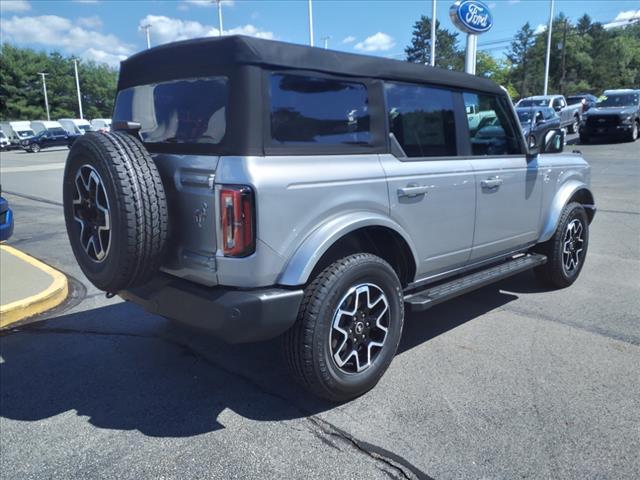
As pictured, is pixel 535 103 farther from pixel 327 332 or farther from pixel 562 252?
pixel 327 332

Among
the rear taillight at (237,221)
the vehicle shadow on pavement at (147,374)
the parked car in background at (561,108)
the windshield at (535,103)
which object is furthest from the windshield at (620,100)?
the rear taillight at (237,221)

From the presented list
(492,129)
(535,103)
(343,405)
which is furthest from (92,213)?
(535,103)

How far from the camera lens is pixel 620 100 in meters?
21.1

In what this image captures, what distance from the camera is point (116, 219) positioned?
268cm

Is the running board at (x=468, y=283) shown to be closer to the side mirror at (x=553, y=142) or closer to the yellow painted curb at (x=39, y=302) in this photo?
the side mirror at (x=553, y=142)

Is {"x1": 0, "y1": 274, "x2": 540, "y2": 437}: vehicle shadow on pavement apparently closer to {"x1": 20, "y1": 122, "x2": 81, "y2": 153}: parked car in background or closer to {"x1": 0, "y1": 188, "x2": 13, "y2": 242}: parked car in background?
{"x1": 0, "y1": 188, "x2": 13, "y2": 242}: parked car in background

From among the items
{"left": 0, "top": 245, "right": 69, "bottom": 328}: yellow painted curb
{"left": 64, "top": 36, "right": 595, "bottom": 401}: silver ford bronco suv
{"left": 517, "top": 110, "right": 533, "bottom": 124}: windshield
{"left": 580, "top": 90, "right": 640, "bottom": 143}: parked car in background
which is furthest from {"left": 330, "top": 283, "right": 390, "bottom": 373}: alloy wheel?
{"left": 580, "top": 90, "right": 640, "bottom": 143}: parked car in background

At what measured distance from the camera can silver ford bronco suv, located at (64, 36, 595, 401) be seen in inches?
105

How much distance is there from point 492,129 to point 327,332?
250 cm

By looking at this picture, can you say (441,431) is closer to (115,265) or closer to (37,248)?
(115,265)

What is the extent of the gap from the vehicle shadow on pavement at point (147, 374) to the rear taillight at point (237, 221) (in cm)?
75

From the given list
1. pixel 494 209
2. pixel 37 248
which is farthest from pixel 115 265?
pixel 37 248

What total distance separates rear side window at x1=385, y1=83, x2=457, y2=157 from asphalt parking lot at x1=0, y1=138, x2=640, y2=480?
59.1 inches

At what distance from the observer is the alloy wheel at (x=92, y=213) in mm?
2824
